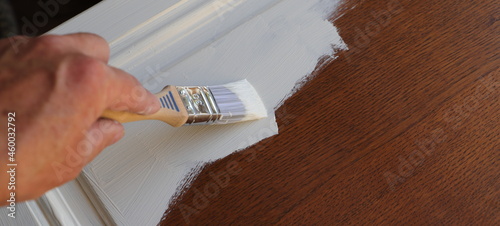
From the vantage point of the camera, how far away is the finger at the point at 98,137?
576mm

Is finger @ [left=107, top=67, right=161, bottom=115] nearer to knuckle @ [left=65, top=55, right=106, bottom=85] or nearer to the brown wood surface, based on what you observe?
knuckle @ [left=65, top=55, right=106, bottom=85]

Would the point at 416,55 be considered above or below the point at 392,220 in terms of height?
above

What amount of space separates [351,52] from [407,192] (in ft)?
0.99

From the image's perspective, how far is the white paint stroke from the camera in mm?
928

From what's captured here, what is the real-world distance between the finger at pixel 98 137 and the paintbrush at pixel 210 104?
0.38 feet

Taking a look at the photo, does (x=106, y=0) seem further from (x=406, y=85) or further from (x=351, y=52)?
(x=406, y=85)

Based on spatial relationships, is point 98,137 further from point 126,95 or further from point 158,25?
point 158,25

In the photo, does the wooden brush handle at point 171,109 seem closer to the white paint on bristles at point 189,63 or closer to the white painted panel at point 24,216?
the white paint on bristles at point 189,63

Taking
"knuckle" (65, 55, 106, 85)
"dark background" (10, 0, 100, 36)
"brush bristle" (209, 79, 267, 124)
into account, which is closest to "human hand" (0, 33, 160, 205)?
"knuckle" (65, 55, 106, 85)

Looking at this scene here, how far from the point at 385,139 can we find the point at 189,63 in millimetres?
419

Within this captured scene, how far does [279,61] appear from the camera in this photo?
1.02m

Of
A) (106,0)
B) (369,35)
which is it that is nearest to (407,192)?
(369,35)

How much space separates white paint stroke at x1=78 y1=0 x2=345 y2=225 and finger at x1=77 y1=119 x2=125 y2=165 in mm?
305

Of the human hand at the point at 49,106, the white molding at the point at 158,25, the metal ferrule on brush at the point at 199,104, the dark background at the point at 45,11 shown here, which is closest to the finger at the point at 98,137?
the human hand at the point at 49,106
